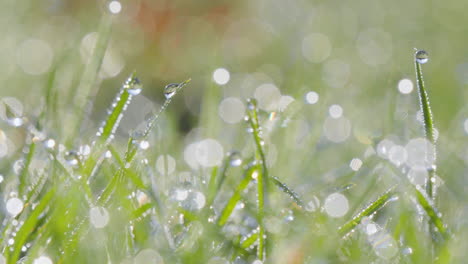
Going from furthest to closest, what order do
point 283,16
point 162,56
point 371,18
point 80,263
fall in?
point 283,16 → point 371,18 → point 162,56 → point 80,263

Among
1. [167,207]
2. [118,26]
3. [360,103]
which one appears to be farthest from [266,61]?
[167,207]

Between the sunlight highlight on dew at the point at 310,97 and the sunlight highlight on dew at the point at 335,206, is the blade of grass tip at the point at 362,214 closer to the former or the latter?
the sunlight highlight on dew at the point at 335,206

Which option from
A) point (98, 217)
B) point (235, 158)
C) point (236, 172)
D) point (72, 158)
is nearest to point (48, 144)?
point (72, 158)

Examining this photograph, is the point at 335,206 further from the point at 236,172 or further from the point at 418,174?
the point at 236,172

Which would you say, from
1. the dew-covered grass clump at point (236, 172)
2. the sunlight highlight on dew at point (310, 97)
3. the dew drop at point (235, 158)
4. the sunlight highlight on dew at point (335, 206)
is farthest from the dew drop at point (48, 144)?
the sunlight highlight on dew at point (310, 97)

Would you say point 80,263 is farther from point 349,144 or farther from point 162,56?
point 162,56

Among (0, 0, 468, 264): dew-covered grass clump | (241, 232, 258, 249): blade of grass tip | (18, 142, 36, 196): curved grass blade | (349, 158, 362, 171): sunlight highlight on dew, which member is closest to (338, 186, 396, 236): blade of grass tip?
(0, 0, 468, 264): dew-covered grass clump

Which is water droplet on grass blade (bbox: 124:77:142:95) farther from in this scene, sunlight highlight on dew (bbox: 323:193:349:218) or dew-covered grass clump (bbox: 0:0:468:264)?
sunlight highlight on dew (bbox: 323:193:349:218)
